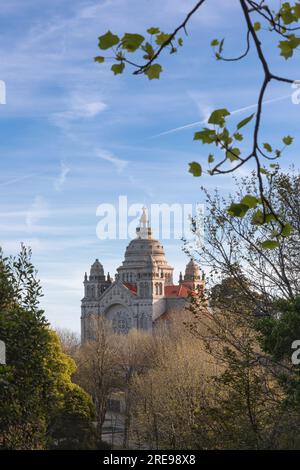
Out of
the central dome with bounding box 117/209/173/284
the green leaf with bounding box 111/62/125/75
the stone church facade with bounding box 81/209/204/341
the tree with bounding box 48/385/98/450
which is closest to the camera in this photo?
the green leaf with bounding box 111/62/125/75

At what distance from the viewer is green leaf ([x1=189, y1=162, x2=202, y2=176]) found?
13.6 feet

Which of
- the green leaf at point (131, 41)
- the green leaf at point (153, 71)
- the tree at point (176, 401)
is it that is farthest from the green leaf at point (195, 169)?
the tree at point (176, 401)

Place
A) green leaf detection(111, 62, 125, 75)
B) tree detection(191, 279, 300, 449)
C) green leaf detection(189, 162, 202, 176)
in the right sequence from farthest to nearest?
tree detection(191, 279, 300, 449) → green leaf detection(111, 62, 125, 75) → green leaf detection(189, 162, 202, 176)

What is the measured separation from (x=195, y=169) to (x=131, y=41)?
848 mm

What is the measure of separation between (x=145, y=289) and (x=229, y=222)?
206 feet

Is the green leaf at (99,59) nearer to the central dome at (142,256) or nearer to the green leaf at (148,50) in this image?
the green leaf at (148,50)

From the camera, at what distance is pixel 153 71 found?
4.32m

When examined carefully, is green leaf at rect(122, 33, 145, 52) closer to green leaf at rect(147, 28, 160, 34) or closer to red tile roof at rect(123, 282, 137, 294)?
green leaf at rect(147, 28, 160, 34)

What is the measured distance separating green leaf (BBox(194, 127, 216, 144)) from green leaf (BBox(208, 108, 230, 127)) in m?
0.09

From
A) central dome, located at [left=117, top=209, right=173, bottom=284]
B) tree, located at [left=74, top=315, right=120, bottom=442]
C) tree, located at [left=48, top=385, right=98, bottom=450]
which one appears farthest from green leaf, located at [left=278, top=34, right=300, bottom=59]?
central dome, located at [left=117, top=209, right=173, bottom=284]

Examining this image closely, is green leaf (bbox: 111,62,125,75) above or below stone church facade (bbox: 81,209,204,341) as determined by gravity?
below

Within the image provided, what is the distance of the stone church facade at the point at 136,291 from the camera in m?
77.9
